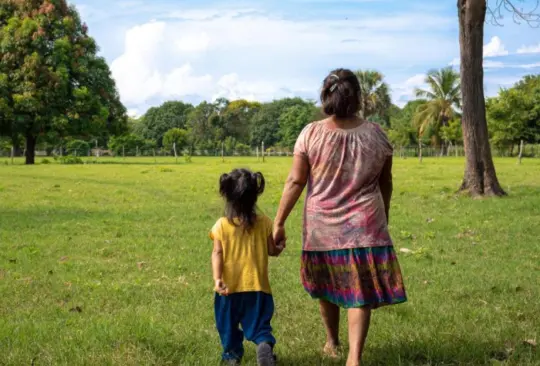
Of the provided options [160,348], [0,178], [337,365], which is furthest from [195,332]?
[0,178]

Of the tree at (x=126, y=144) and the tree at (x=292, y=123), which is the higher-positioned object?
the tree at (x=292, y=123)

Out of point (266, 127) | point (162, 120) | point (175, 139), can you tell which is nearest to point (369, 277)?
point (175, 139)

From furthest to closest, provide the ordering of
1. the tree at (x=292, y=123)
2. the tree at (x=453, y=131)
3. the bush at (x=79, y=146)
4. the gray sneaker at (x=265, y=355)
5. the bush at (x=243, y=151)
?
the tree at (x=292, y=123), the bush at (x=243, y=151), the bush at (x=79, y=146), the tree at (x=453, y=131), the gray sneaker at (x=265, y=355)

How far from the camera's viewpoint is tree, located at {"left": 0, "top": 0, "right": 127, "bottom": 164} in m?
41.2

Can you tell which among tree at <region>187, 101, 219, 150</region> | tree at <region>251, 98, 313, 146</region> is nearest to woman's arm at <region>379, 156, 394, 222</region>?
tree at <region>187, 101, 219, 150</region>

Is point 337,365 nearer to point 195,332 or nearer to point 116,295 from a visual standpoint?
point 195,332

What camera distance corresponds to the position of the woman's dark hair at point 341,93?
174 inches

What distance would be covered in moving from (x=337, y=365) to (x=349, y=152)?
1.49m

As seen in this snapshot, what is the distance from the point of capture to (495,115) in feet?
178

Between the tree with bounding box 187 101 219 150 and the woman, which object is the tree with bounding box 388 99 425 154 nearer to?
the tree with bounding box 187 101 219 150

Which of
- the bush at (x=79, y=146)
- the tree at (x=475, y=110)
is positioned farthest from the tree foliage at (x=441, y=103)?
the tree at (x=475, y=110)

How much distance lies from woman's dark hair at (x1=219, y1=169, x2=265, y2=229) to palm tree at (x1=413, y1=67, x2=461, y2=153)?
64.7 metres

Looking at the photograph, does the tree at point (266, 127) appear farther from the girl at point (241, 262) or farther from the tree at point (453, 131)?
the girl at point (241, 262)

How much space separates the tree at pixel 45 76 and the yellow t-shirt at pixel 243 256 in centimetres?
3891
